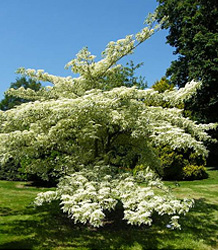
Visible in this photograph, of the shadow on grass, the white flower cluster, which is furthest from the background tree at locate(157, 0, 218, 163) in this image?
the white flower cluster

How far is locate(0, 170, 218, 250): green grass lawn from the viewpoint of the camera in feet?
17.0

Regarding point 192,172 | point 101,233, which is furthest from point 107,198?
point 192,172

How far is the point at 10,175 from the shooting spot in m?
14.2

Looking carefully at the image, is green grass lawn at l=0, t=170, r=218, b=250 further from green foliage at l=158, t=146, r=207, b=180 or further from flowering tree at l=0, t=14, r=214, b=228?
green foliage at l=158, t=146, r=207, b=180

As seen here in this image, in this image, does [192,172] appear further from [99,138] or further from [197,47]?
[99,138]

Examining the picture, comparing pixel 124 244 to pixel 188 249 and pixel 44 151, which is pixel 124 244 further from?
pixel 44 151

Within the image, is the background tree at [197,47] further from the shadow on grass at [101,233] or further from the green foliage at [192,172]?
the shadow on grass at [101,233]

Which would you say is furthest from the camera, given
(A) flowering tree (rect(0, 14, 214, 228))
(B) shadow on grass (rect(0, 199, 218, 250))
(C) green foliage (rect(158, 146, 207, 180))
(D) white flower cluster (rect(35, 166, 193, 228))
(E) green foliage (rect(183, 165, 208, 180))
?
(E) green foliage (rect(183, 165, 208, 180))

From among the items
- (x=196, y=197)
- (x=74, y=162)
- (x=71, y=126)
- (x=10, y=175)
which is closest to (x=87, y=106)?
(x=71, y=126)

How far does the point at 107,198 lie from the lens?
16.1 ft

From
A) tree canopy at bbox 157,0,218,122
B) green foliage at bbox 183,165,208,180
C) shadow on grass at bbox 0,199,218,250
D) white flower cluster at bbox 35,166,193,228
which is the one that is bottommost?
shadow on grass at bbox 0,199,218,250

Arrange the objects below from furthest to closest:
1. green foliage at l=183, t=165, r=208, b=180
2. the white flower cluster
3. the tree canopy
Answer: the tree canopy < green foliage at l=183, t=165, r=208, b=180 < the white flower cluster

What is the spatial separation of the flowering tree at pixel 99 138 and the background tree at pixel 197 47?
8798mm

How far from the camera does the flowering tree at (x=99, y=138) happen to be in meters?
4.73
